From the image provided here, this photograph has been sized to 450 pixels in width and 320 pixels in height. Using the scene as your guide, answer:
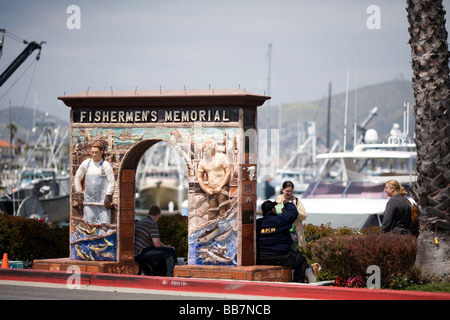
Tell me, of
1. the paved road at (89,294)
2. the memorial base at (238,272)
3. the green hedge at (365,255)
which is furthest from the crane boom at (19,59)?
the green hedge at (365,255)

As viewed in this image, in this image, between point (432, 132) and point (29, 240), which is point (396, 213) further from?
point (29, 240)

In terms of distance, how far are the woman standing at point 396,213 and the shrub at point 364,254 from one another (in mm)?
1080

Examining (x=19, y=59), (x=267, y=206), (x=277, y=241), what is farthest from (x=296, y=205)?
(x=19, y=59)

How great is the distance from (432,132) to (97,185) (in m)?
6.42

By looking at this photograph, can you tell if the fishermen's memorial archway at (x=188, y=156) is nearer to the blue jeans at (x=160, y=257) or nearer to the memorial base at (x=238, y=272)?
the memorial base at (x=238, y=272)

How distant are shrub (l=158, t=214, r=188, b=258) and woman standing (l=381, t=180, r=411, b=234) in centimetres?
475

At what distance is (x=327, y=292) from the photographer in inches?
512

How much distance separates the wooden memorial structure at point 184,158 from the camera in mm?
14594

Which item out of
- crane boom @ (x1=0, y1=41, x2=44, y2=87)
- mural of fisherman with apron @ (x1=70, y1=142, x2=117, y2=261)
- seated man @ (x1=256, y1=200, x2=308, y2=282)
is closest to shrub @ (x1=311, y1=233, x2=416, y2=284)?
seated man @ (x1=256, y1=200, x2=308, y2=282)

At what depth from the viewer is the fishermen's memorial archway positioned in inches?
575

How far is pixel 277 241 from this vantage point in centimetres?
1468

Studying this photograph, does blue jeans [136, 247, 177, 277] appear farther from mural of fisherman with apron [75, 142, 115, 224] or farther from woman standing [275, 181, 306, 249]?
woman standing [275, 181, 306, 249]

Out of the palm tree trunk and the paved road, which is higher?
the palm tree trunk
